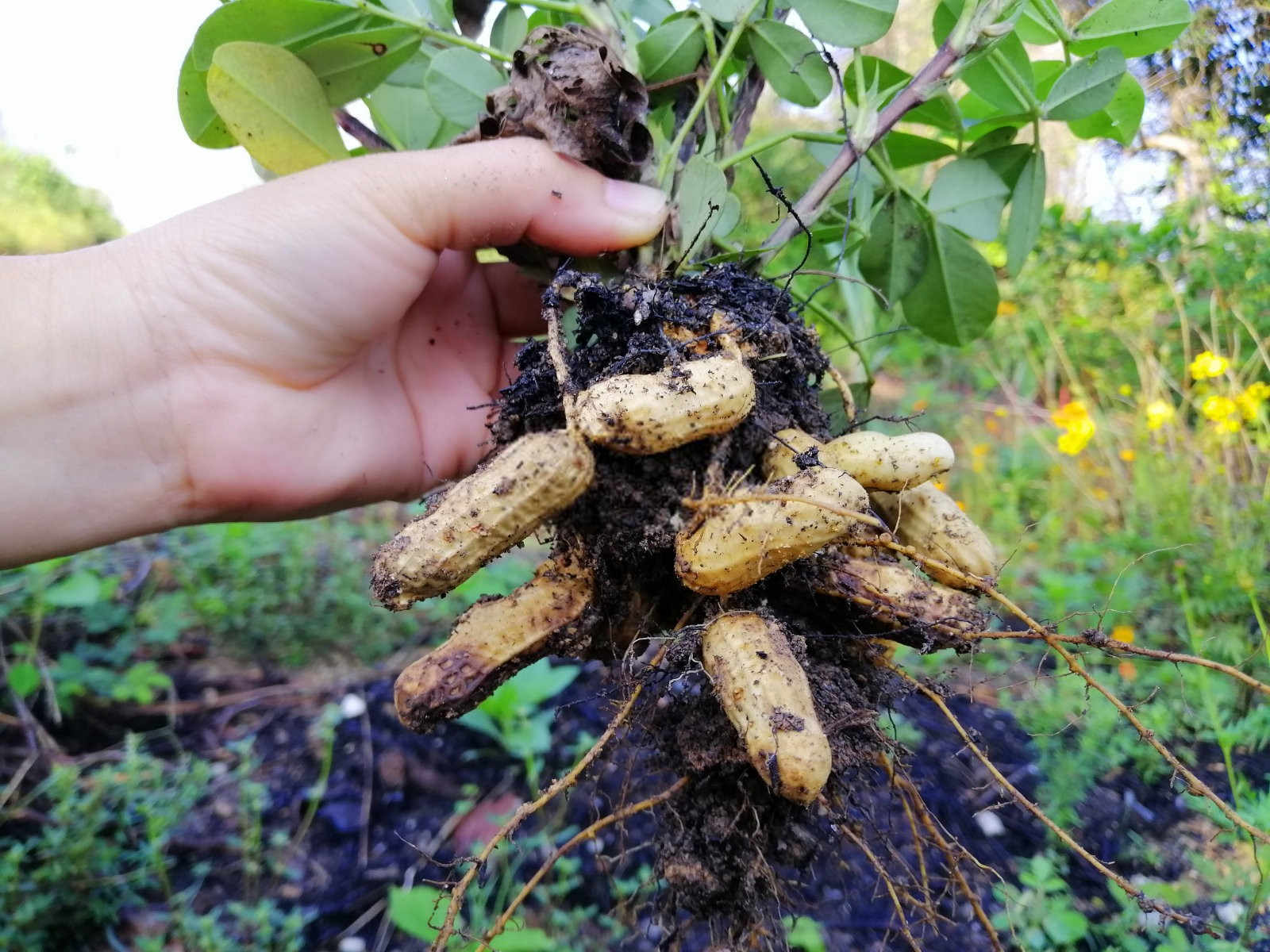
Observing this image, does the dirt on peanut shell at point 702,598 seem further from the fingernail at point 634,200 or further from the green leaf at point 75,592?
the green leaf at point 75,592

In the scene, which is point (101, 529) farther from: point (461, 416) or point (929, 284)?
point (929, 284)

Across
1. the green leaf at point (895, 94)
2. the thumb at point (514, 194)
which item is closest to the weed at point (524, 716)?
the thumb at point (514, 194)

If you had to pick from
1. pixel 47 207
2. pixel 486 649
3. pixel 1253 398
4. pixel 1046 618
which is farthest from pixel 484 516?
pixel 47 207

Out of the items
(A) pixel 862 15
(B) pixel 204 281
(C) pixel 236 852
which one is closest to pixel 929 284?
(A) pixel 862 15

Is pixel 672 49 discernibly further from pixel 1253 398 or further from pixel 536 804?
pixel 1253 398

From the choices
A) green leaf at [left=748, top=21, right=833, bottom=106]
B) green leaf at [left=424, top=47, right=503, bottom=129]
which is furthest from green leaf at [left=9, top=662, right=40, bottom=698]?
green leaf at [left=748, top=21, right=833, bottom=106]
